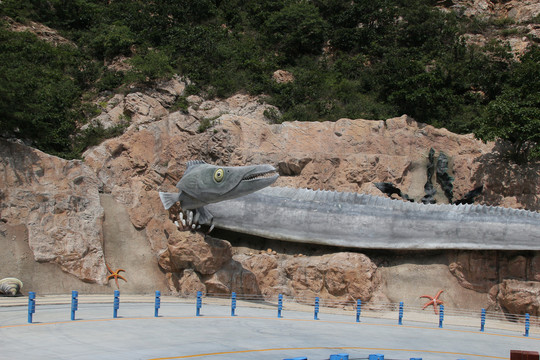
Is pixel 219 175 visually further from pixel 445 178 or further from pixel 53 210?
pixel 445 178

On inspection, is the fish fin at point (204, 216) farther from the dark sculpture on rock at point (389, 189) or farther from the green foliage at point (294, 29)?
the green foliage at point (294, 29)

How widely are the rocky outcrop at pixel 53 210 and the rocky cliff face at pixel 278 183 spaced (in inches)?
1.1

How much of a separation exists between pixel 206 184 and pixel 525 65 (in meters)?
13.4

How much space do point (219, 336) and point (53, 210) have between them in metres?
7.80

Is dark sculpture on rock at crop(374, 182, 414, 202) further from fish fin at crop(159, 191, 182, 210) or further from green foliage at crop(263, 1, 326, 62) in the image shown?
green foliage at crop(263, 1, 326, 62)

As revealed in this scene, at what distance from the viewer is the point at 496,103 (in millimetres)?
18859

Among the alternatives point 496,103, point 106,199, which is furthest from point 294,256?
point 496,103

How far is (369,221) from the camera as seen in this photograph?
16.2m

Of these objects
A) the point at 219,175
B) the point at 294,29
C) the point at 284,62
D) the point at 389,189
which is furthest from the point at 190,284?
the point at 294,29

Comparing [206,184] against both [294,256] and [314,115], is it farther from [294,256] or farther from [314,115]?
[314,115]

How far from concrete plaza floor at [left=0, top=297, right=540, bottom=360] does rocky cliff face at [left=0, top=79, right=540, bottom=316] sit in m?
1.65

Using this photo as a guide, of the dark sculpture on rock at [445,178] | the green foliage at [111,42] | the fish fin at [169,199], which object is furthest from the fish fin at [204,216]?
the green foliage at [111,42]

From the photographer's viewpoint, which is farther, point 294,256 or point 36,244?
point 294,256

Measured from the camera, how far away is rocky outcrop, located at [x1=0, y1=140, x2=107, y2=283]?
1477 cm
